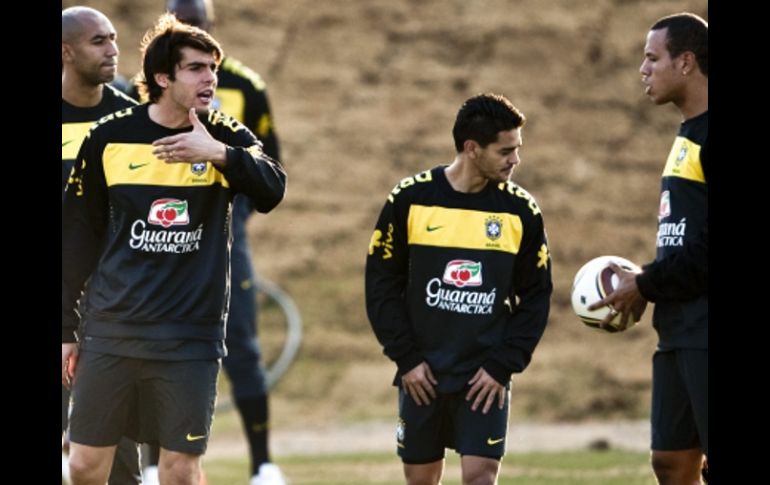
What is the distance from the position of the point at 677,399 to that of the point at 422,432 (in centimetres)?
120

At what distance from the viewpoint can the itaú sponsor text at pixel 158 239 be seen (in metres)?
6.52

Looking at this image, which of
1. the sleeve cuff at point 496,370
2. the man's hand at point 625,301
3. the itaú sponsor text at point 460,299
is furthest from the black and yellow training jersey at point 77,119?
the man's hand at point 625,301

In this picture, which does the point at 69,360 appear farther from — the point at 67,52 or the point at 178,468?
the point at 67,52

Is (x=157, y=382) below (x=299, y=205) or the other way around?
below

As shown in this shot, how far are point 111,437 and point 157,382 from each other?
0.34 m

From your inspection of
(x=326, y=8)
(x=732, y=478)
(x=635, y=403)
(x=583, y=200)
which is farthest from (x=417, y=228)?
(x=326, y=8)

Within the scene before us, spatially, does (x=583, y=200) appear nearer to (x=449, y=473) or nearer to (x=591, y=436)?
(x=591, y=436)

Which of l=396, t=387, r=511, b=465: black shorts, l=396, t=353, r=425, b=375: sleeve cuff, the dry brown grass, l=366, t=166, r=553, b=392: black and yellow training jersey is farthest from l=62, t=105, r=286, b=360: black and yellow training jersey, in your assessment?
the dry brown grass

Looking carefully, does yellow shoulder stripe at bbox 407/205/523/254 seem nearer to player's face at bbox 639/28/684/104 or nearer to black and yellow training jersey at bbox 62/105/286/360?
black and yellow training jersey at bbox 62/105/286/360

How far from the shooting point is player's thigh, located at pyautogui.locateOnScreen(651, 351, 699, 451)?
635 centimetres

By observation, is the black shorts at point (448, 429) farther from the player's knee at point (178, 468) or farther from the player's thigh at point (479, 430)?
the player's knee at point (178, 468)

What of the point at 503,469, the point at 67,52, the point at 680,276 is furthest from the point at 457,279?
the point at 503,469

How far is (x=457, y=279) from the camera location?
682 centimetres
